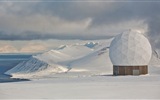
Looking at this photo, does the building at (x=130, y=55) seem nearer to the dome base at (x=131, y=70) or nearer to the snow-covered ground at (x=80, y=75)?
the dome base at (x=131, y=70)

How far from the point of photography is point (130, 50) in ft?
181

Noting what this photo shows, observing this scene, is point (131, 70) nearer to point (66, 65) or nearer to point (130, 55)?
point (130, 55)

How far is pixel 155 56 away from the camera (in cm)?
16450

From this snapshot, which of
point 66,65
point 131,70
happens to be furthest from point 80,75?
point 66,65

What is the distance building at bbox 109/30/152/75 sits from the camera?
180ft

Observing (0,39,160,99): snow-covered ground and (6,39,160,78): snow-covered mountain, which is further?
(6,39,160,78): snow-covered mountain

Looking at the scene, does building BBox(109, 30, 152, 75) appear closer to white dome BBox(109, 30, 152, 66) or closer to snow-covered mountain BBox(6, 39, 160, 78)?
white dome BBox(109, 30, 152, 66)

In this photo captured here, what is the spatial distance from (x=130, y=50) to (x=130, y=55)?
769 millimetres

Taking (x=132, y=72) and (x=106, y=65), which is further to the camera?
(x=106, y=65)

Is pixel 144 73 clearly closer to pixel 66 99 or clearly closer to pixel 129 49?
pixel 129 49

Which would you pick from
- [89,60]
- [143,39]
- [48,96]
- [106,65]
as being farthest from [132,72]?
[89,60]

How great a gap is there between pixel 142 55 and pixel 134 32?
4275 millimetres

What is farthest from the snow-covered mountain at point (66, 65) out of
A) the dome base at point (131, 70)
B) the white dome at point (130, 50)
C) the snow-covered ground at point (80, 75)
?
the dome base at point (131, 70)

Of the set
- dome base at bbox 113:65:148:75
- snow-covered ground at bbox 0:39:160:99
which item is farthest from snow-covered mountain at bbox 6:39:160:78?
dome base at bbox 113:65:148:75
